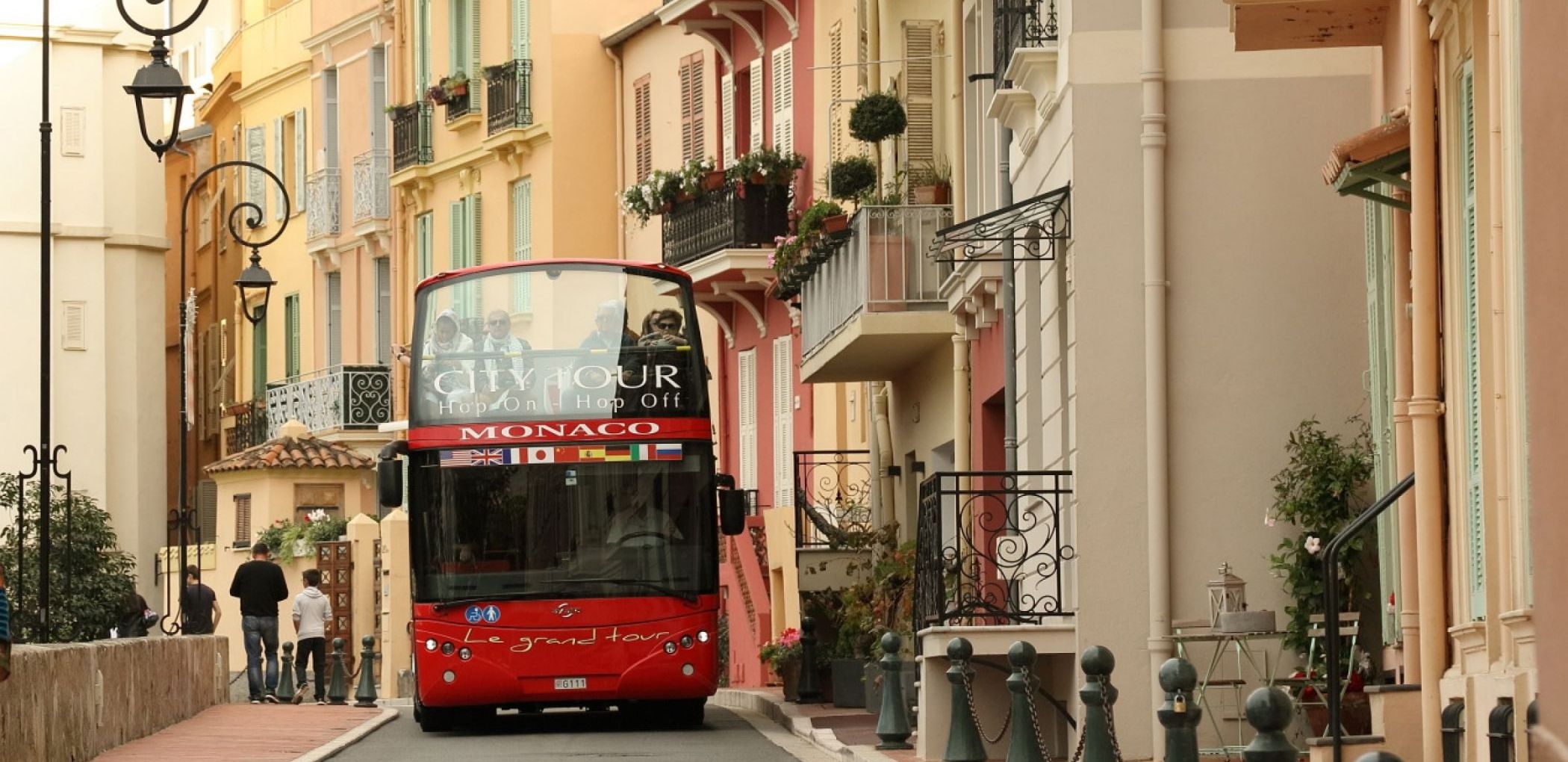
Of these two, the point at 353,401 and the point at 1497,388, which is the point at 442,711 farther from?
the point at 353,401

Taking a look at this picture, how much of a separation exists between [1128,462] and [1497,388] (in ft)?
21.3

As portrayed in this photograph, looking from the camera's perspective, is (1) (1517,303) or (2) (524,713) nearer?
(1) (1517,303)

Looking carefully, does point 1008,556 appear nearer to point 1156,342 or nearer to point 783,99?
point 1156,342

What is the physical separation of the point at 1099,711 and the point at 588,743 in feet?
33.5

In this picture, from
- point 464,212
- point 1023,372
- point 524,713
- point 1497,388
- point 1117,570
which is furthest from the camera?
point 464,212

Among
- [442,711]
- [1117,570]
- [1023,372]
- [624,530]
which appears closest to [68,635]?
[442,711]

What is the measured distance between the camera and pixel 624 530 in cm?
2459

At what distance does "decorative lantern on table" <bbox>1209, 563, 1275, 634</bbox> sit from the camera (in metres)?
16.6

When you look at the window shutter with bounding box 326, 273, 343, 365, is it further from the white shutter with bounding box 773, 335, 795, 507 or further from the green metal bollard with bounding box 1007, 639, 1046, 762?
the green metal bollard with bounding box 1007, 639, 1046, 762

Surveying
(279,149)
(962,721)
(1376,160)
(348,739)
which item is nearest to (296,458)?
(279,149)

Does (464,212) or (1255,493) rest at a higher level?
(464,212)

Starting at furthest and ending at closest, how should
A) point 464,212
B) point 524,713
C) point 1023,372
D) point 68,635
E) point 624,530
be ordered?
1. point 464,212
2. point 524,713
3. point 68,635
4. point 624,530
5. point 1023,372

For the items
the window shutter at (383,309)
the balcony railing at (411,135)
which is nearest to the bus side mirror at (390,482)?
the balcony railing at (411,135)

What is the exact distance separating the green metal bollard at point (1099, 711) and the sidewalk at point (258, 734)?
8229 millimetres
